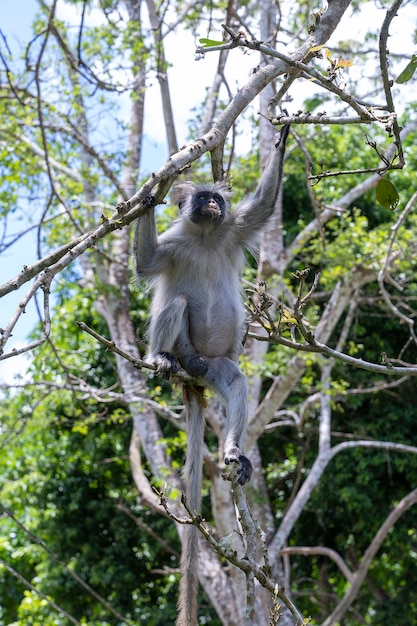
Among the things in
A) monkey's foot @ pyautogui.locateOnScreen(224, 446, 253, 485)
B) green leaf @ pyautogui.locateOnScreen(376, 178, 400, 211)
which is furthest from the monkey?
green leaf @ pyautogui.locateOnScreen(376, 178, 400, 211)

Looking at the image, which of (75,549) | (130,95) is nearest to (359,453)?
(75,549)

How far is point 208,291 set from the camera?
541 cm

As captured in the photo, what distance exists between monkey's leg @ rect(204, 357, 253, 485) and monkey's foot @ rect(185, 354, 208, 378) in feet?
0.12

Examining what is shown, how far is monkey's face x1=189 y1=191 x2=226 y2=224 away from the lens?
5.36 metres

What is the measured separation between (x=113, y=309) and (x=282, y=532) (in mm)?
4212

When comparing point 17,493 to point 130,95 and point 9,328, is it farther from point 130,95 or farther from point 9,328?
point 9,328

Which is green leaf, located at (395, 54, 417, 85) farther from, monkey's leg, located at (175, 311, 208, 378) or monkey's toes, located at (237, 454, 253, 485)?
monkey's leg, located at (175, 311, 208, 378)

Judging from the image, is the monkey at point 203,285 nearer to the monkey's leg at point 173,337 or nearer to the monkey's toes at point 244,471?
the monkey's leg at point 173,337

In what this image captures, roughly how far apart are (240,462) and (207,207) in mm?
1782

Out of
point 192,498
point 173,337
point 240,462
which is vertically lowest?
point 192,498

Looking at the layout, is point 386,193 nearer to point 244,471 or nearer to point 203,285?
point 244,471

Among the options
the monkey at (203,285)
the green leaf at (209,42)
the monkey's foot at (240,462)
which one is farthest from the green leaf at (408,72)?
the monkey's foot at (240,462)

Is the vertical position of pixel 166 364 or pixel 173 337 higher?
pixel 173 337

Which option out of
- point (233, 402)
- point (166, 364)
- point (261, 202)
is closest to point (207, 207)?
point (261, 202)
